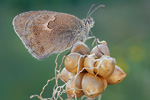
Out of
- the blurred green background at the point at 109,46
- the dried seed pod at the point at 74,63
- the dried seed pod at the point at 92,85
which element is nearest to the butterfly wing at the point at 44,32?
the dried seed pod at the point at 74,63

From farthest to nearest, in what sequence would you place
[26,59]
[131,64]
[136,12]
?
[136,12]
[26,59]
[131,64]

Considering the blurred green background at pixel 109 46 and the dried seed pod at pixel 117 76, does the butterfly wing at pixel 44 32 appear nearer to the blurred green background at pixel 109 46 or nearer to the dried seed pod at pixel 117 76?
the dried seed pod at pixel 117 76

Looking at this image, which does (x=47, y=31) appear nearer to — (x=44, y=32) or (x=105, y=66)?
(x=44, y=32)

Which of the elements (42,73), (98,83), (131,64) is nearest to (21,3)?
(42,73)

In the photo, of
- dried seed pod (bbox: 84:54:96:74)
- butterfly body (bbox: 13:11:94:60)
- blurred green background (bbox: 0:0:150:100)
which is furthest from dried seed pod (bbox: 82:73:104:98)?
blurred green background (bbox: 0:0:150:100)

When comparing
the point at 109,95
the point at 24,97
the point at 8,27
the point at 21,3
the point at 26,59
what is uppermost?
the point at 21,3

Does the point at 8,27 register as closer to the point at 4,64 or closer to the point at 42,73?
the point at 4,64

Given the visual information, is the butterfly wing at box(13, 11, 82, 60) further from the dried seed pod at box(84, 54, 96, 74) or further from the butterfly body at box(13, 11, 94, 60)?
the dried seed pod at box(84, 54, 96, 74)

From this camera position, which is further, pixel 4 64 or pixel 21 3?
pixel 21 3
